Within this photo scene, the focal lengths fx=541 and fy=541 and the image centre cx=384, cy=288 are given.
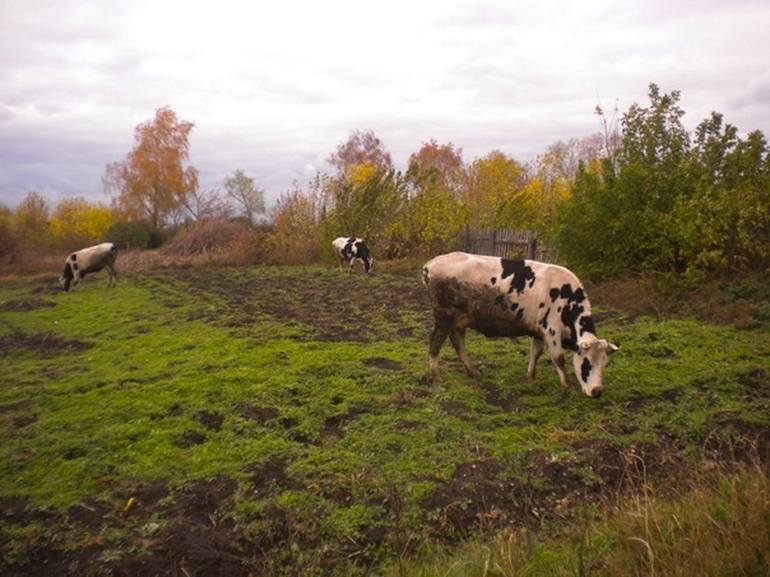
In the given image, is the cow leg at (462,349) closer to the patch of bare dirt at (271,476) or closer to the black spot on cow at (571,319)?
the black spot on cow at (571,319)

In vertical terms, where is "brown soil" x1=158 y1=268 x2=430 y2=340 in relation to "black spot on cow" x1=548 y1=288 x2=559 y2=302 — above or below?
below

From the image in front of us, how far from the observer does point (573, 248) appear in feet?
46.0

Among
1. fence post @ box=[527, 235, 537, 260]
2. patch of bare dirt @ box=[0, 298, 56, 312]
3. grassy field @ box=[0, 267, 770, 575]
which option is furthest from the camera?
fence post @ box=[527, 235, 537, 260]

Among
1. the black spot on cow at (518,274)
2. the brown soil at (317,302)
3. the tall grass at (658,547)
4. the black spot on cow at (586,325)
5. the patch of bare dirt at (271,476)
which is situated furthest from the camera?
the brown soil at (317,302)

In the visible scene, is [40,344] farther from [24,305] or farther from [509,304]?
[509,304]

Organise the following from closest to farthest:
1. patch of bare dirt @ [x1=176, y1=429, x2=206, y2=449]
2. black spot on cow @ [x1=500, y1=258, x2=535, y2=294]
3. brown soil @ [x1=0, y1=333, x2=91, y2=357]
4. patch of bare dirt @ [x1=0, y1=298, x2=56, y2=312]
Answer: patch of bare dirt @ [x1=176, y1=429, x2=206, y2=449] < black spot on cow @ [x1=500, y1=258, x2=535, y2=294] < brown soil @ [x1=0, y1=333, x2=91, y2=357] < patch of bare dirt @ [x1=0, y1=298, x2=56, y2=312]

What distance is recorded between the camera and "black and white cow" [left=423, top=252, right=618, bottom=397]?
714cm

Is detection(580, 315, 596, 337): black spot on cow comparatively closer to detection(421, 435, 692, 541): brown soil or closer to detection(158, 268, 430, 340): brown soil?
detection(421, 435, 692, 541): brown soil

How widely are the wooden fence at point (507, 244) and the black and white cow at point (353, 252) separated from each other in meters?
4.30

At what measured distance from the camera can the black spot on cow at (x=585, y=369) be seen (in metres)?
6.65

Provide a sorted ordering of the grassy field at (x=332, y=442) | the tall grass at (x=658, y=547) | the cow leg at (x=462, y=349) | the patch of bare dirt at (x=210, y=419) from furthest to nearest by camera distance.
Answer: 1. the cow leg at (x=462, y=349)
2. the patch of bare dirt at (x=210, y=419)
3. the grassy field at (x=332, y=442)
4. the tall grass at (x=658, y=547)

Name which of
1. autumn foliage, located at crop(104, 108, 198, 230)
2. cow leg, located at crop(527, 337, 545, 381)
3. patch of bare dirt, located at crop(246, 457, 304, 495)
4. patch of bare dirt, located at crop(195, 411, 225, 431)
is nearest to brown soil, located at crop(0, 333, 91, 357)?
patch of bare dirt, located at crop(195, 411, 225, 431)

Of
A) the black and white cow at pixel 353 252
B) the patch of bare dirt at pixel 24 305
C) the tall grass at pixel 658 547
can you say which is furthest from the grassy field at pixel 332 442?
the black and white cow at pixel 353 252

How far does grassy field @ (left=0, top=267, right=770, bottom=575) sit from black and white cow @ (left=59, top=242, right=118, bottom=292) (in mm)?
9368
